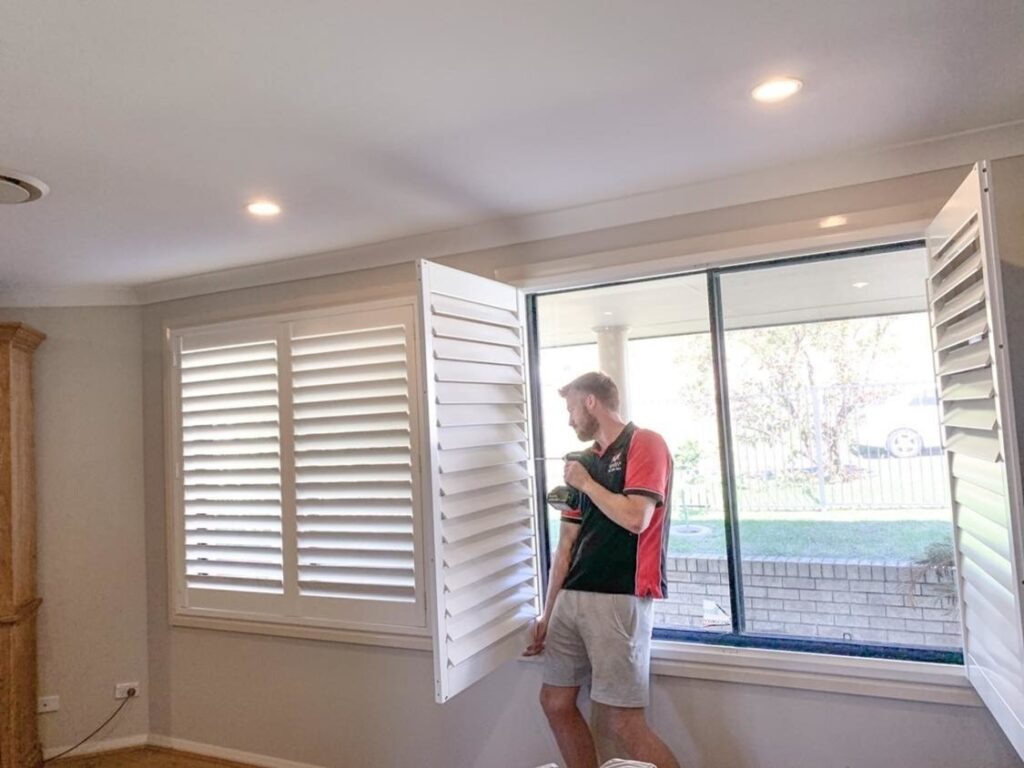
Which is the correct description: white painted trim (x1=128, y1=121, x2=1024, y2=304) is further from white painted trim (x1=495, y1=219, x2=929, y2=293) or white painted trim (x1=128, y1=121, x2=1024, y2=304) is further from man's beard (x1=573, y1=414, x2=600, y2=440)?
man's beard (x1=573, y1=414, x2=600, y2=440)

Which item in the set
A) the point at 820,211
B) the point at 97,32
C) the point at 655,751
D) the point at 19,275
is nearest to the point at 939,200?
the point at 820,211

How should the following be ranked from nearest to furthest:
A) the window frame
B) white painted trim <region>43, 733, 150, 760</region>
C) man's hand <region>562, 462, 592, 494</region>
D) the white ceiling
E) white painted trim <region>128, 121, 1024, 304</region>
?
1. the white ceiling
2. white painted trim <region>128, 121, 1024, 304</region>
3. man's hand <region>562, 462, 592, 494</region>
4. the window frame
5. white painted trim <region>43, 733, 150, 760</region>

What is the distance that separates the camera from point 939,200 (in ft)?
7.21

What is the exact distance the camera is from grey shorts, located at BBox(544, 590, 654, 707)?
2.33m

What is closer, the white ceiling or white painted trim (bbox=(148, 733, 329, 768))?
the white ceiling

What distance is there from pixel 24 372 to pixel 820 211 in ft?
12.2

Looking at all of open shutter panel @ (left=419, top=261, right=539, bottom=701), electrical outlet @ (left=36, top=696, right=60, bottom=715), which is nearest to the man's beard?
open shutter panel @ (left=419, top=261, right=539, bottom=701)

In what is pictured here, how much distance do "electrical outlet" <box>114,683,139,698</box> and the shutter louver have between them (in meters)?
0.63

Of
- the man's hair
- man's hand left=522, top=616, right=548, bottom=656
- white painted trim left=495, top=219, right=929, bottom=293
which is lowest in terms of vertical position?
man's hand left=522, top=616, right=548, bottom=656

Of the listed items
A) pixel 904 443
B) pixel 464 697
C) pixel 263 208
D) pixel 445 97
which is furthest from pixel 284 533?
pixel 904 443

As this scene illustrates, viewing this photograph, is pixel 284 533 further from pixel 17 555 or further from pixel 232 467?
pixel 17 555

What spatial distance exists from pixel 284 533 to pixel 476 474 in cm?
135

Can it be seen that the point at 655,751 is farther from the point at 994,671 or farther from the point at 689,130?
the point at 689,130

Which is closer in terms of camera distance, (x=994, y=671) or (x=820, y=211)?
(x=994, y=671)
